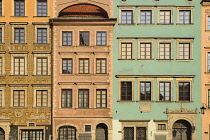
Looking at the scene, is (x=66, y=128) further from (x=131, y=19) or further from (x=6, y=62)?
(x=131, y=19)

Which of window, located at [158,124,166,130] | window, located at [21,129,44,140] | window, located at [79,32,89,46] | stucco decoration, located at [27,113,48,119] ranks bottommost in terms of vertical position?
window, located at [21,129,44,140]

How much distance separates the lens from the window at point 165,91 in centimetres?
2950

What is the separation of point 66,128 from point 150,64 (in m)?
10.2

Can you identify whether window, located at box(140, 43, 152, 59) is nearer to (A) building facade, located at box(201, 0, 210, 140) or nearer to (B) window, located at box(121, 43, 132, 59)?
(B) window, located at box(121, 43, 132, 59)

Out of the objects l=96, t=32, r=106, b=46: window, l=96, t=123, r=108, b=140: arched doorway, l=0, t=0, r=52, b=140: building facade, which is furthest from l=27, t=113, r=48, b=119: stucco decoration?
l=96, t=32, r=106, b=46: window

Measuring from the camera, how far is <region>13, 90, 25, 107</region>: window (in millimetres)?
29609

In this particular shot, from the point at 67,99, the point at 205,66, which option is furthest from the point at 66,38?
the point at 205,66

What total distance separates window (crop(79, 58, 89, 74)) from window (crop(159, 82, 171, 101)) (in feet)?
23.9

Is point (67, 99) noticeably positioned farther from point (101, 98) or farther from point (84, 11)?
point (84, 11)

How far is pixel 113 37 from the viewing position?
97.3 feet

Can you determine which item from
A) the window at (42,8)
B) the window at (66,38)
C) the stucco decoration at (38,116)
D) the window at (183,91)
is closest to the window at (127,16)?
the window at (66,38)

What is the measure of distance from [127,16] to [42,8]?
27.6ft

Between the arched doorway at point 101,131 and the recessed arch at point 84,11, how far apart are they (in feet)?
35.1

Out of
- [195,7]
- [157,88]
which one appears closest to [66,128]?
[157,88]
